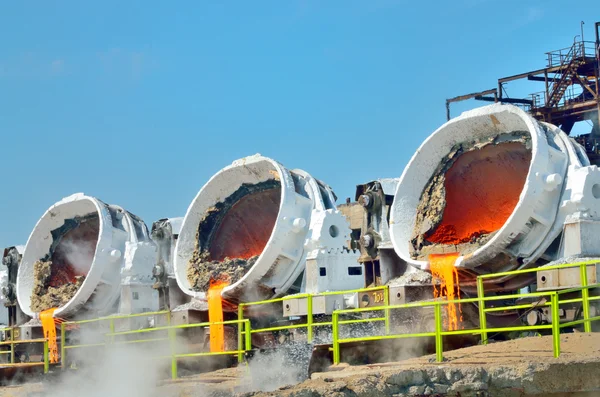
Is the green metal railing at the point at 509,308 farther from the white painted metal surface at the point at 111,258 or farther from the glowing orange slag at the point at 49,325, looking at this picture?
the glowing orange slag at the point at 49,325

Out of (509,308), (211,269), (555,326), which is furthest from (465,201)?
(555,326)

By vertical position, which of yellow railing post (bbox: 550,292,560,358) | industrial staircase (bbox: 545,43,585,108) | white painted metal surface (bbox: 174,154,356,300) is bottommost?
yellow railing post (bbox: 550,292,560,358)

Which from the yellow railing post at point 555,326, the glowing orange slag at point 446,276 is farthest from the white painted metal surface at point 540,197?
the yellow railing post at point 555,326

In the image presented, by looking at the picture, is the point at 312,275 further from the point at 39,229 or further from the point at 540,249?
the point at 39,229

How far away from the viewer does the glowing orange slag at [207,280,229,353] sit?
15094mm

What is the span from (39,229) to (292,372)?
10.9 m

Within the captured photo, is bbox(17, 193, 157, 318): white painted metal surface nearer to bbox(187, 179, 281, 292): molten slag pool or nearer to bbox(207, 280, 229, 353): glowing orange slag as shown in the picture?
bbox(187, 179, 281, 292): molten slag pool

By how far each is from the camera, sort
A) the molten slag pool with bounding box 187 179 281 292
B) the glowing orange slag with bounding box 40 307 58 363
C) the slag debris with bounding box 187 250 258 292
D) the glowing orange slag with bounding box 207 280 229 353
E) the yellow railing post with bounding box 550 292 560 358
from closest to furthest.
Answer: the yellow railing post with bounding box 550 292 560 358, the glowing orange slag with bounding box 207 280 229 353, the slag debris with bounding box 187 250 258 292, the molten slag pool with bounding box 187 179 281 292, the glowing orange slag with bounding box 40 307 58 363

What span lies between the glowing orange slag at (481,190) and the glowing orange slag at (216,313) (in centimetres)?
388

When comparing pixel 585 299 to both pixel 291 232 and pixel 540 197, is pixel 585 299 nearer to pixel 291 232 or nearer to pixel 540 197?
pixel 540 197

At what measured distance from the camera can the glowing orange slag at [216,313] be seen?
15.1 m

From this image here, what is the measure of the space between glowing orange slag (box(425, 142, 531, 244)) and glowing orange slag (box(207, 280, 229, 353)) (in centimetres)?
388

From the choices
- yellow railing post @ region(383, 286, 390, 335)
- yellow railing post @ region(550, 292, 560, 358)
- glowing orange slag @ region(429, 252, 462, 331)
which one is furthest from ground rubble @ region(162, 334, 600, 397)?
glowing orange slag @ region(429, 252, 462, 331)

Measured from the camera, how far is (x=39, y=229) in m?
20.2
